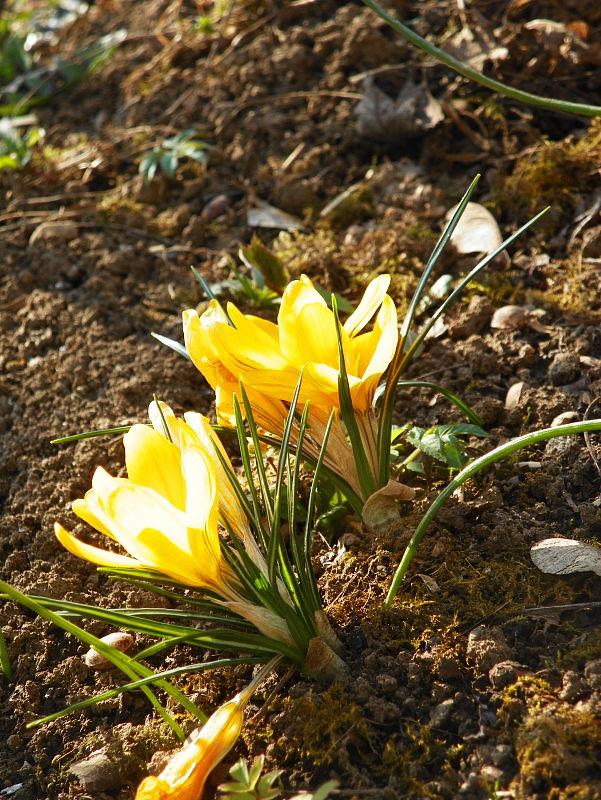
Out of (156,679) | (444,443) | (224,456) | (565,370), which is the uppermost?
(224,456)

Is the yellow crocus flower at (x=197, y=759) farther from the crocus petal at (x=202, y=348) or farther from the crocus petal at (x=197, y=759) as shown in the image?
the crocus petal at (x=202, y=348)

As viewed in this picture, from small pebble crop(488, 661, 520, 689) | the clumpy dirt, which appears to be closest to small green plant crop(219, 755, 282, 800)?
the clumpy dirt

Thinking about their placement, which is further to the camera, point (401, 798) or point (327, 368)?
point (327, 368)

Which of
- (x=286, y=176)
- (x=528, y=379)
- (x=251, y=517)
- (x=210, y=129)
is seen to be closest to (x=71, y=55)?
(x=210, y=129)

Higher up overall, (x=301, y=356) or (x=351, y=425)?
(x=301, y=356)

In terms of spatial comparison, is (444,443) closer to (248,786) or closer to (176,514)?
(176,514)

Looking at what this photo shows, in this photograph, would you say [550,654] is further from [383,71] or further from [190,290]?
[383,71]

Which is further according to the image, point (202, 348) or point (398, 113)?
point (398, 113)

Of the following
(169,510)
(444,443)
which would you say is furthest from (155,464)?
(444,443)
